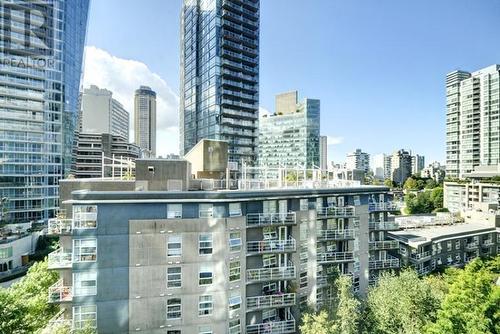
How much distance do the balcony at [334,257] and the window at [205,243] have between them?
12.5 meters

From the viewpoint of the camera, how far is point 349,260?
29.7 meters

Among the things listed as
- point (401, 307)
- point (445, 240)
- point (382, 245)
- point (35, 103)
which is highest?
point (35, 103)

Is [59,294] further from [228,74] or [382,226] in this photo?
[228,74]

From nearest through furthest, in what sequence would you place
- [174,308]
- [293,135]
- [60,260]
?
1. [60,260]
2. [174,308]
3. [293,135]

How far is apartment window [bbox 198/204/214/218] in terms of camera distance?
2286 centimetres

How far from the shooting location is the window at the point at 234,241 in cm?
2342

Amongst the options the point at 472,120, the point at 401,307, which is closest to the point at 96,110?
the point at 401,307

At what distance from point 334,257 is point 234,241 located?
12.3 metres

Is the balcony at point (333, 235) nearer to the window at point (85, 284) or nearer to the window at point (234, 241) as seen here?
the window at point (234, 241)

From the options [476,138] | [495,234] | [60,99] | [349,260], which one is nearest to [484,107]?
[476,138]

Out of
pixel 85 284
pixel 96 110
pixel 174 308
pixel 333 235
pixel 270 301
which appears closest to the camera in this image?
pixel 85 284

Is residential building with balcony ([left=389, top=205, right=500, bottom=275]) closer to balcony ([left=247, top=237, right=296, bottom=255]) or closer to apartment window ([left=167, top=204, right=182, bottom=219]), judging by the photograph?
balcony ([left=247, top=237, right=296, bottom=255])

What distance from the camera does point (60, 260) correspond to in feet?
70.6

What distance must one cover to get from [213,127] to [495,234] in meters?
64.4
